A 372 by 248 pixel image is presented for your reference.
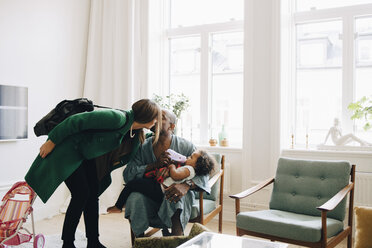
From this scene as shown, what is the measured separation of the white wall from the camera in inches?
152

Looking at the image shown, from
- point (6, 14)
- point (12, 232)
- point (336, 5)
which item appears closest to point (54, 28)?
point (6, 14)

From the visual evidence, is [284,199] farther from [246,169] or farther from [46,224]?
[46,224]

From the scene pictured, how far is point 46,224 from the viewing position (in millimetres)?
4000

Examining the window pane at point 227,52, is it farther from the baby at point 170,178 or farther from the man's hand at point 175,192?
the man's hand at point 175,192

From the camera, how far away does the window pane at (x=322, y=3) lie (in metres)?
3.86

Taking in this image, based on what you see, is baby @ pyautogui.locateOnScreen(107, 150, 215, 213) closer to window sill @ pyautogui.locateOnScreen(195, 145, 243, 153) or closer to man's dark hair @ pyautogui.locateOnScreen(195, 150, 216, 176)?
man's dark hair @ pyautogui.locateOnScreen(195, 150, 216, 176)

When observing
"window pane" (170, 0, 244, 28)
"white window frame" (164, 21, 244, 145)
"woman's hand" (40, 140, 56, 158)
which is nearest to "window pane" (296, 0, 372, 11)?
"window pane" (170, 0, 244, 28)

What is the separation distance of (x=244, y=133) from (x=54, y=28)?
2532 millimetres

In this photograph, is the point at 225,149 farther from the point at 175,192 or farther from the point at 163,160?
the point at 175,192

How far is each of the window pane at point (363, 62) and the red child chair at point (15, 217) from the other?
124 inches

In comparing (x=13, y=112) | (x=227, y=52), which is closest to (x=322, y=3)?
(x=227, y=52)

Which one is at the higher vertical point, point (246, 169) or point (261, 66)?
point (261, 66)

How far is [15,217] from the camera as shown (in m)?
2.93

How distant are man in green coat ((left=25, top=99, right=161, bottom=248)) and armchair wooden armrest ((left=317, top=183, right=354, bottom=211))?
1.28 metres
